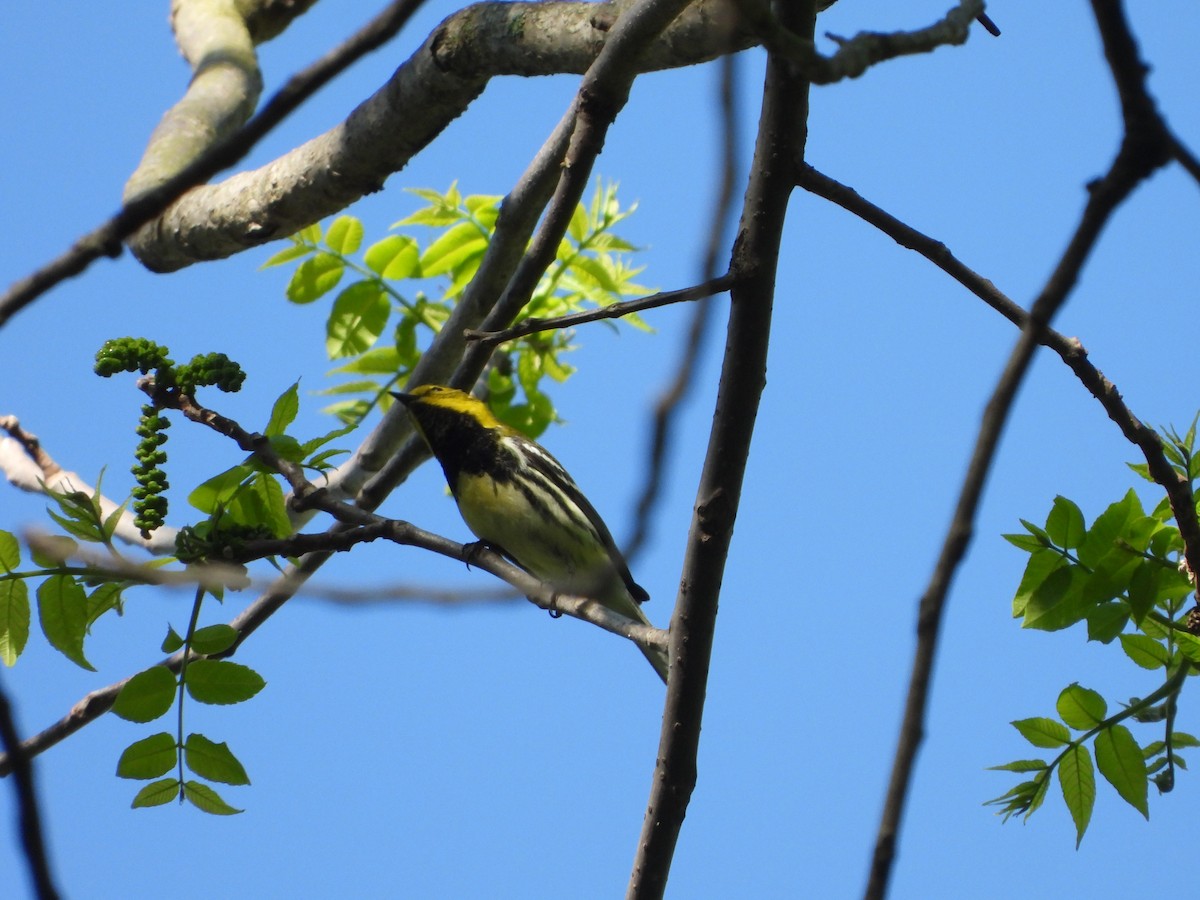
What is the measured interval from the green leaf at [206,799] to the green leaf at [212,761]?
0.08 ft

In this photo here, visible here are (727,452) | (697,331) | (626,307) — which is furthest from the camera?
(727,452)

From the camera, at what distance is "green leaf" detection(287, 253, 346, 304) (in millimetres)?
4074

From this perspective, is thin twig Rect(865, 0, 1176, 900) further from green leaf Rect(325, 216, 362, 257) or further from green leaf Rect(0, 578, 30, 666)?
green leaf Rect(325, 216, 362, 257)

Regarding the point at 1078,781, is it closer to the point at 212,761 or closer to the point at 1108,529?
the point at 1108,529

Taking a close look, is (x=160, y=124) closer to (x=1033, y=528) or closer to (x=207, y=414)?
(x=207, y=414)

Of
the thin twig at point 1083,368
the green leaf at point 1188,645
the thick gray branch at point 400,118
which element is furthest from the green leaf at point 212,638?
the green leaf at point 1188,645

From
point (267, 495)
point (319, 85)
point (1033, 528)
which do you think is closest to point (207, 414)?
point (267, 495)

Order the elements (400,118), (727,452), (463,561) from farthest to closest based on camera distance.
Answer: (400,118) < (463,561) < (727,452)

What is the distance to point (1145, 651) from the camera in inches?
92.6

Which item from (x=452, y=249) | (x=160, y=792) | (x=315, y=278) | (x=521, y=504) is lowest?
(x=160, y=792)

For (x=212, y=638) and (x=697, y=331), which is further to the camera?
(x=212, y=638)

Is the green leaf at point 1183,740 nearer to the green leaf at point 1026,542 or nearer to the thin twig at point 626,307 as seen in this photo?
the green leaf at point 1026,542

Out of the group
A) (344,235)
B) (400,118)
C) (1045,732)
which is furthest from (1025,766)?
Answer: (344,235)

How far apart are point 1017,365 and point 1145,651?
167 cm
